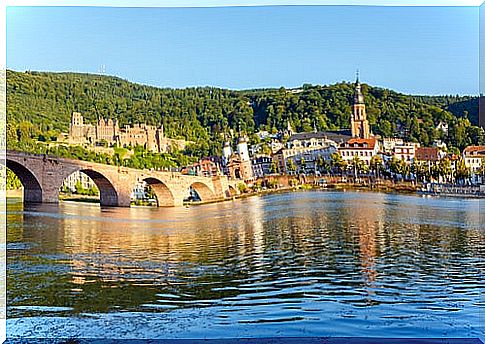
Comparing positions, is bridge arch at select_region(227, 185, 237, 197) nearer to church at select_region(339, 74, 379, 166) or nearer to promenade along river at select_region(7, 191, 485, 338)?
promenade along river at select_region(7, 191, 485, 338)

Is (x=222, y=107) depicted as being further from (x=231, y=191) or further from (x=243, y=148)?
(x=231, y=191)

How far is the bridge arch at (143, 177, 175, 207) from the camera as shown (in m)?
8.05

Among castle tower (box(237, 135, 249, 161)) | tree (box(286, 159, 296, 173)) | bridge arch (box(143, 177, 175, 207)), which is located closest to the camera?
tree (box(286, 159, 296, 173))

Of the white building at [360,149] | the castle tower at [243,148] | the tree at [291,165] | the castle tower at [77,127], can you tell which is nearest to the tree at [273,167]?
the tree at [291,165]

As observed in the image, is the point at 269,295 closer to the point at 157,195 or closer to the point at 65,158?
the point at 157,195

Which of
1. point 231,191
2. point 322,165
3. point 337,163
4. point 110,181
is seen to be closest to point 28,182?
point 110,181

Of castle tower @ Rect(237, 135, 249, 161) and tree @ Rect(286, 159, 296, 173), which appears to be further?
castle tower @ Rect(237, 135, 249, 161)

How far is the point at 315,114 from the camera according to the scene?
7.14 m

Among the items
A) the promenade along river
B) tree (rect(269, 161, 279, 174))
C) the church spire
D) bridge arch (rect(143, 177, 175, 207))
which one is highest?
the church spire

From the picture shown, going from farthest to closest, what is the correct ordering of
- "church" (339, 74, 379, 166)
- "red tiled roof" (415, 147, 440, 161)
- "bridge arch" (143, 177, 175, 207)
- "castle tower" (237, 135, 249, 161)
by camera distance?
"bridge arch" (143, 177, 175, 207)
"castle tower" (237, 135, 249, 161)
"church" (339, 74, 379, 166)
"red tiled roof" (415, 147, 440, 161)

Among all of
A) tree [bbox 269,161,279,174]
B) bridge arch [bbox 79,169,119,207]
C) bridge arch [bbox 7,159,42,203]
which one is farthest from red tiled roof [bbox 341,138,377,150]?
bridge arch [bbox 7,159,42,203]

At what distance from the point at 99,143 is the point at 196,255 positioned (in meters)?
2.29

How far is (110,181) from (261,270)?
310 cm

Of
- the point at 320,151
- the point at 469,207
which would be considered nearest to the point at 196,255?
the point at 320,151
